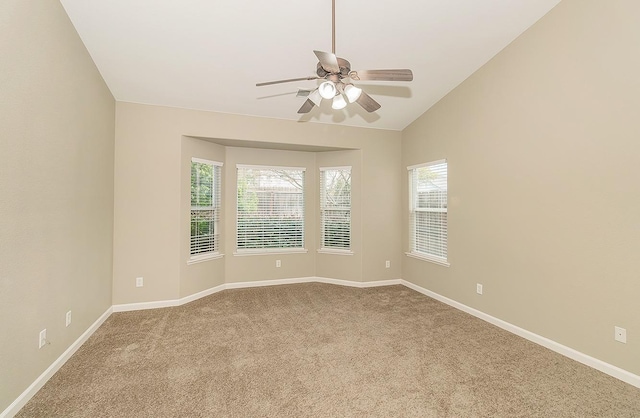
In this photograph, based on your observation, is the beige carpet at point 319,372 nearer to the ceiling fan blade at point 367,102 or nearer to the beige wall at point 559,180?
the beige wall at point 559,180

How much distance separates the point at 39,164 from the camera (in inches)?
88.7

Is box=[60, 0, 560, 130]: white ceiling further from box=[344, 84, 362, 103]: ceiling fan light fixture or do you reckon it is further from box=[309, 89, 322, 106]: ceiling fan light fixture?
box=[344, 84, 362, 103]: ceiling fan light fixture

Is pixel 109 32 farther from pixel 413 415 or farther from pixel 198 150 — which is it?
pixel 413 415

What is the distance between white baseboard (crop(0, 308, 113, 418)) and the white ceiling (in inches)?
114

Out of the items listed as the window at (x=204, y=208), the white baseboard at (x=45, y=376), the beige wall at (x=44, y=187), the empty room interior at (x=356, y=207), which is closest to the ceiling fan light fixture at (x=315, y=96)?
the empty room interior at (x=356, y=207)

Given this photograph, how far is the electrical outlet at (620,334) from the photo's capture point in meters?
2.42

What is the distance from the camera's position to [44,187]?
232cm

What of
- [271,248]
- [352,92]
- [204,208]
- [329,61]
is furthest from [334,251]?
[329,61]

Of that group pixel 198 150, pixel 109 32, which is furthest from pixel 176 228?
pixel 109 32

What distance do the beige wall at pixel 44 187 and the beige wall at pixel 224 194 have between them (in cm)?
60

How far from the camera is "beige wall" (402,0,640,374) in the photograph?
243 centimetres

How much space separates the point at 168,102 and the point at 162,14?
5.06 feet

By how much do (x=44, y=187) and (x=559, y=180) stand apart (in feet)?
14.8

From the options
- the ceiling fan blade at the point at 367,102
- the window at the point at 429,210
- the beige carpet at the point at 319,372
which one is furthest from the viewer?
the window at the point at 429,210
